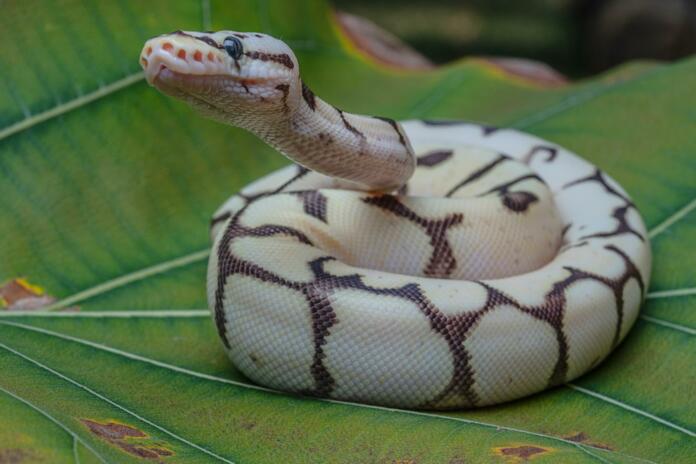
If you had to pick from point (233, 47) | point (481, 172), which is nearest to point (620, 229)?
point (481, 172)

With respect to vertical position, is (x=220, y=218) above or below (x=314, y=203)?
below

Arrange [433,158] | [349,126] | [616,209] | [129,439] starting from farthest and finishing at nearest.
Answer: [433,158] → [616,209] → [349,126] → [129,439]

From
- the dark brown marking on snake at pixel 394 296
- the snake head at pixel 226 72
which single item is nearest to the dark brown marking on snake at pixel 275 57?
the snake head at pixel 226 72

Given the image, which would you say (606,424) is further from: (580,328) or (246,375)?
(246,375)

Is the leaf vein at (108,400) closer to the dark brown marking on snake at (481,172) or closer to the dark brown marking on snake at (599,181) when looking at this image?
the dark brown marking on snake at (481,172)

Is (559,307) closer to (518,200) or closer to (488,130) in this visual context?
(518,200)

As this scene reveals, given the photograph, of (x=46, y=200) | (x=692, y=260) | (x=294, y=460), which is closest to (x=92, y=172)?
(x=46, y=200)

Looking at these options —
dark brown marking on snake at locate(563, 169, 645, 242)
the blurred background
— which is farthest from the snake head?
the blurred background
